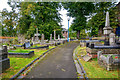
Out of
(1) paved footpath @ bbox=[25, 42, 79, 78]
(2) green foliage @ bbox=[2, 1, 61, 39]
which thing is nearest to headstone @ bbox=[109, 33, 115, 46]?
(1) paved footpath @ bbox=[25, 42, 79, 78]

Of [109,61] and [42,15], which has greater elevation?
[42,15]

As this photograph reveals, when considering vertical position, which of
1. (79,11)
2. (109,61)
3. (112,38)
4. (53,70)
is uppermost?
(79,11)

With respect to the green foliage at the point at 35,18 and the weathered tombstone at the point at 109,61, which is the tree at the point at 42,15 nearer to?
the green foliage at the point at 35,18

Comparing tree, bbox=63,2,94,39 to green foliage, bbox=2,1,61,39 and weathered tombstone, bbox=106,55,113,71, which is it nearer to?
green foliage, bbox=2,1,61,39

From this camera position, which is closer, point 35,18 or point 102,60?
point 102,60

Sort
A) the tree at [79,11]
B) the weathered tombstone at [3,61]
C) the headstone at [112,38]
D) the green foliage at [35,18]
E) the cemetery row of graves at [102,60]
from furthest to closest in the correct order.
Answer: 1. the tree at [79,11]
2. the green foliage at [35,18]
3. the headstone at [112,38]
4. the weathered tombstone at [3,61]
5. the cemetery row of graves at [102,60]

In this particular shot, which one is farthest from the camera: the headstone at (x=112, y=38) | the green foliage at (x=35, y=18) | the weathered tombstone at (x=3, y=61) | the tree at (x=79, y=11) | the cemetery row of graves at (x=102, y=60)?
the tree at (x=79, y=11)

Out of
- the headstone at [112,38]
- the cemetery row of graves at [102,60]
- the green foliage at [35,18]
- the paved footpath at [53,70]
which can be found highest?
the green foliage at [35,18]

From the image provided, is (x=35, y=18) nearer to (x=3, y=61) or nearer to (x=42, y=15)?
(x=42, y=15)

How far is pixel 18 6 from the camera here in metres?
34.3

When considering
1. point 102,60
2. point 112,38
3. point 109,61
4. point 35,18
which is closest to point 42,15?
point 35,18

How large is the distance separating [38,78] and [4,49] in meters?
3.02

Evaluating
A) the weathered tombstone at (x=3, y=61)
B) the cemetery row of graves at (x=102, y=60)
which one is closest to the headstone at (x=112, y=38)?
the cemetery row of graves at (x=102, y=60)

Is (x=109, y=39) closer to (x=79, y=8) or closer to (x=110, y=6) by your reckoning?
(x=110, y=6)
